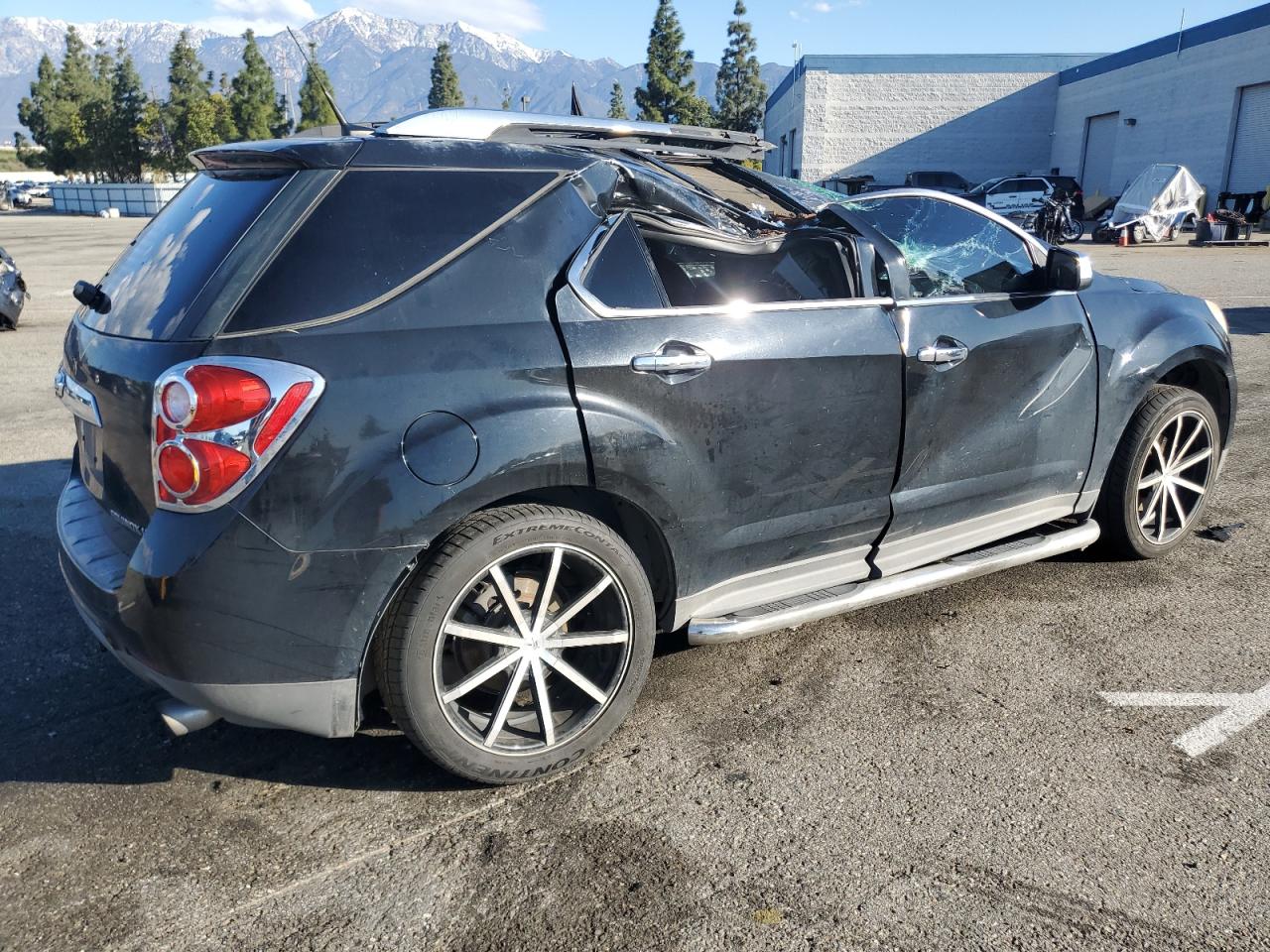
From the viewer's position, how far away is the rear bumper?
2408mm

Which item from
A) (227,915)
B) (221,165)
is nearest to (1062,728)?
(227,915)

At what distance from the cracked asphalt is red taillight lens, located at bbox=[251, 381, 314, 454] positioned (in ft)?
3.61

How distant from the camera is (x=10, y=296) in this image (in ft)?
37.3

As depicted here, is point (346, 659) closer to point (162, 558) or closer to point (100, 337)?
point (162, 558)

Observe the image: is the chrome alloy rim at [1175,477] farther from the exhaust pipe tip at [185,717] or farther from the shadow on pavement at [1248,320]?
the shadow on pavement at [1248,320]

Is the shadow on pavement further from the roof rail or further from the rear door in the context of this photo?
the rear door

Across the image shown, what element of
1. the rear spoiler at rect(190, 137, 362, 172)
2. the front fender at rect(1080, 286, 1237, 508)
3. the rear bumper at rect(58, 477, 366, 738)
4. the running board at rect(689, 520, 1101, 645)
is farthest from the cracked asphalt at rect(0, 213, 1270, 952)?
the rear spoiler at rect(190, 137, 362, 172)

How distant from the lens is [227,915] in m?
2.35

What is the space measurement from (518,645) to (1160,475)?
3.20 meters

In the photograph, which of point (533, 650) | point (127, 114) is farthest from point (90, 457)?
point (127, 114)

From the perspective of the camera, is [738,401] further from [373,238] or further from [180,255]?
[180,255]

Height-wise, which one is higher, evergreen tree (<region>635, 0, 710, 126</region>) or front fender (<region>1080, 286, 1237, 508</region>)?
evergreen tree (<region>635, 0, 710, 126</region>)

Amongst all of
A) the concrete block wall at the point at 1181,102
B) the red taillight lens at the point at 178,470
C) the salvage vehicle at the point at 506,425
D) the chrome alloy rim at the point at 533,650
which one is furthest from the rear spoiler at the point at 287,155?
the concrete block wall at the point at 1181,102

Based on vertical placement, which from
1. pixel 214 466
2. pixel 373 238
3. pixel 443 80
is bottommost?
pixel 214 466
